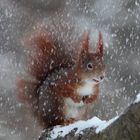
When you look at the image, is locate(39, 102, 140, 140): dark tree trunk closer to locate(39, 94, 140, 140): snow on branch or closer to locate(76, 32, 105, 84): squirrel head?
locate(39, 94, 140, 140): snow on branch

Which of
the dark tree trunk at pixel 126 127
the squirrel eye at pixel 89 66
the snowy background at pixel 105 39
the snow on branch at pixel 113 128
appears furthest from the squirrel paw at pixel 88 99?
the snowy background at pixel 105 39

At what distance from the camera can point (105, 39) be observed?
475cm

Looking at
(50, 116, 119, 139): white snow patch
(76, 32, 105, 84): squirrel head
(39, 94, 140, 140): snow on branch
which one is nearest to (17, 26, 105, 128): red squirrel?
(76, 32, 105, 84): squirrel head

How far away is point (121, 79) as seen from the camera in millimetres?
4816

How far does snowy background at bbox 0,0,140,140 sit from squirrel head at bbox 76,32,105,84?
2136mm

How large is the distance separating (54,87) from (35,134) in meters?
2.12

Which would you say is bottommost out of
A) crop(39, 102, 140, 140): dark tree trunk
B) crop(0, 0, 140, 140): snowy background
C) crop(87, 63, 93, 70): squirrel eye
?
crop(0, 0, 140, 140): snowy background

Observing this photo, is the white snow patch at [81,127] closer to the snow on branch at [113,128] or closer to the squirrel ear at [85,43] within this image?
the snow on branch at [113,128]

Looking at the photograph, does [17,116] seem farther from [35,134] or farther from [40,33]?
[40,33]

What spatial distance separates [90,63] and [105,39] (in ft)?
7.55

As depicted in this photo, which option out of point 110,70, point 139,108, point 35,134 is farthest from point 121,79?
point 139,108

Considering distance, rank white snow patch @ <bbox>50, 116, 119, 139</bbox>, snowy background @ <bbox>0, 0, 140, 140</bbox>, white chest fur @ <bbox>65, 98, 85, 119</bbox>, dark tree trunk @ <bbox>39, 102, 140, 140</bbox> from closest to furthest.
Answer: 1. dark tree trunk @ <bbox>39, 102, 140, 140</bbox>
2. white snow patch @ <bbox>50, 116, 119, 139</bbox>
3. white chest fur @ <bbox>65, 98, 85, 119</bbox>
4. snowy background @ <bbox>0, 0, 140, 140</bbox>

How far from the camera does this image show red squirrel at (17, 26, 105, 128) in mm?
2363

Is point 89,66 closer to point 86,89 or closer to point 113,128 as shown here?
point 86,89
